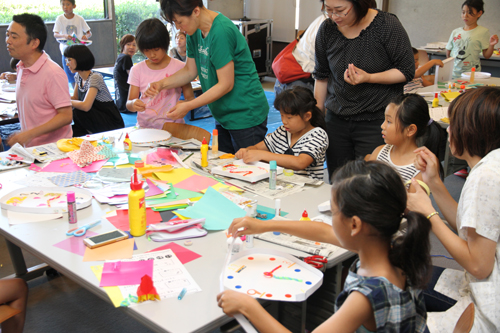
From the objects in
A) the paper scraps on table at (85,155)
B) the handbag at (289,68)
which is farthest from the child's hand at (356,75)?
the handbag at (289,68)

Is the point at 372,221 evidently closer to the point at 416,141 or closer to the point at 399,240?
the point at 399,240

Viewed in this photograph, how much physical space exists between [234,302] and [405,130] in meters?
1.39

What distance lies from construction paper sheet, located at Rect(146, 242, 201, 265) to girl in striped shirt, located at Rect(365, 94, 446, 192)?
3.67 feet

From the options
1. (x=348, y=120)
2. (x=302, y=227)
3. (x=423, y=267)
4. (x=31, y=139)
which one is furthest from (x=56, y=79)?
(x=423, y=267)

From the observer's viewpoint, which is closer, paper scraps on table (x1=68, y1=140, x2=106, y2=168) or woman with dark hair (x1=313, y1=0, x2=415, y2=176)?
woman with dark hair (x1=313, y1=0, x2=415, y2=176)

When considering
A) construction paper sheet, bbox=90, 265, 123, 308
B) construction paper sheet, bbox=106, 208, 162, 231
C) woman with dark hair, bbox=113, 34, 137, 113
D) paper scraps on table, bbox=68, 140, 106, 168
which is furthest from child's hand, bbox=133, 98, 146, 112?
woman with dark hair, bbox=113, 34, 137, 113

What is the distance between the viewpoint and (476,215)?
4.38 ft

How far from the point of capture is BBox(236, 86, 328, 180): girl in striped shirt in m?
2.33

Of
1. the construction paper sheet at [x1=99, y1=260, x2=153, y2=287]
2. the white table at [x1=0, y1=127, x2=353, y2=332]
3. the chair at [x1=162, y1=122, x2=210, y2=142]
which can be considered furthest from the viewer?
the chair at [x1=162, y1=122, x2=210, y2=142]

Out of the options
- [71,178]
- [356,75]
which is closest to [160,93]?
[71,178]

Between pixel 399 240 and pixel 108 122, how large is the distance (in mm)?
3152

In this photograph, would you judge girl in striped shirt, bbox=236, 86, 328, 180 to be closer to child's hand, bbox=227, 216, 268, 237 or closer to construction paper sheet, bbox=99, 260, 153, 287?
child's hand, bbox=227, 216, 268, 237

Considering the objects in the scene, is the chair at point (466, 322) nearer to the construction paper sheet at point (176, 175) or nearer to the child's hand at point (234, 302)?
the child's hand at point (234, 302)

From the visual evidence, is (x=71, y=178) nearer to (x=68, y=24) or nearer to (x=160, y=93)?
(x=160, y=93)
